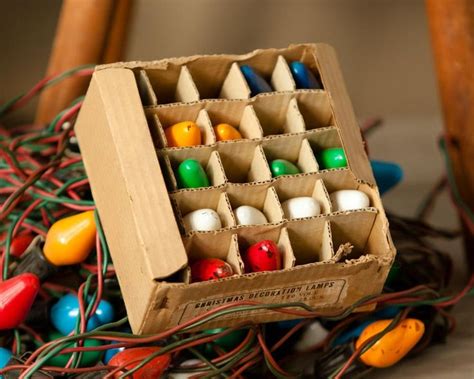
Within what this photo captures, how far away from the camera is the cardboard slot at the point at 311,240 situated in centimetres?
79

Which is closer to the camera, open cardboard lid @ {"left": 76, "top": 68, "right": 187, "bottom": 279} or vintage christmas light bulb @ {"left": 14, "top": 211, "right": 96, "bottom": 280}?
open cardboard lid @ {"left": 76, "top": 68, "right": 187, "bottom": 279}

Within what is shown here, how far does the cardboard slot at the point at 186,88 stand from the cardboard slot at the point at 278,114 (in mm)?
62

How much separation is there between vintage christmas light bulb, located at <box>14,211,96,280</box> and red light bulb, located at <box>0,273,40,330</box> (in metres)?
0.04

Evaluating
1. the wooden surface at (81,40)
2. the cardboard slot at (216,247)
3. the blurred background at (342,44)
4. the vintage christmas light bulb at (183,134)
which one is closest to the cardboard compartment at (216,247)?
the cardboard slot at (216,247)

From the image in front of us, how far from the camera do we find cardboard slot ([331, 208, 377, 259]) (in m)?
0.81

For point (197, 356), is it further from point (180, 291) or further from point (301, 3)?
point (301, 3)

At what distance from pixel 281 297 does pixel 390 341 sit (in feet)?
0.44

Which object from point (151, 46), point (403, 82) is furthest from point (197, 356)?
point (403, 82)

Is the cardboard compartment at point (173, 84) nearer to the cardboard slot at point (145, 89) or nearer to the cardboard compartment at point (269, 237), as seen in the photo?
the cardboard slot at point (145, 89)

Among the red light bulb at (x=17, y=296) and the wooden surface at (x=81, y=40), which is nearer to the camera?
the red light bulb at (x=17, y=296)

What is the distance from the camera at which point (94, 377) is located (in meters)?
0.79

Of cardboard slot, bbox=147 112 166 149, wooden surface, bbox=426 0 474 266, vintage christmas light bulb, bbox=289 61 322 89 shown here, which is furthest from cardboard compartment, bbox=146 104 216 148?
wooden surface, bbox=426 0 474 266

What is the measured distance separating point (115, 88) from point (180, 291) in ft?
0.66

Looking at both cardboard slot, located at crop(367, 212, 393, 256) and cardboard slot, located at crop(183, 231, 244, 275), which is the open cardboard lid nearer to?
cardboard slot, located at crop(183, 231, 244, 275)
